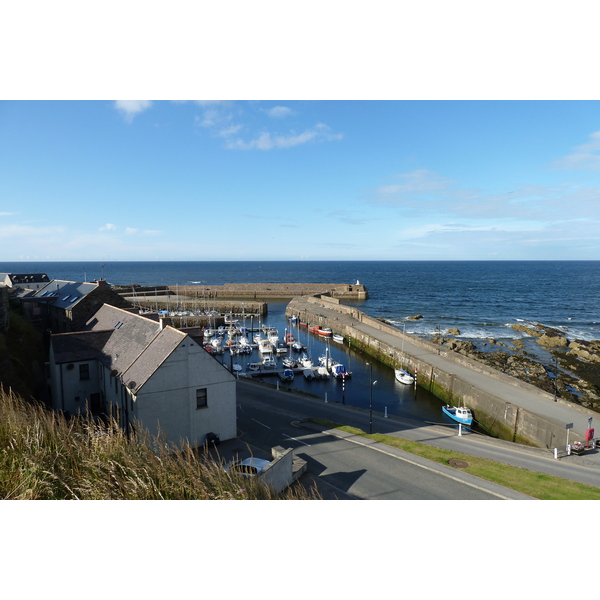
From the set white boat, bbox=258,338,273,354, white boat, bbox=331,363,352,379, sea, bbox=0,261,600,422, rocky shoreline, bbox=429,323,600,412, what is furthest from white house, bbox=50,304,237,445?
rocky shoreline, bbox=429,323,600,412

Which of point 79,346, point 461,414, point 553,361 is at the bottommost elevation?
point 461,414

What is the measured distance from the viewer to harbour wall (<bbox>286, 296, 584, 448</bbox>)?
30031 mm

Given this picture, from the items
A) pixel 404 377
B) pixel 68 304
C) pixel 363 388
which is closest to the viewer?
pixel 68 304

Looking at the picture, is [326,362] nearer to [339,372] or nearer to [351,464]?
[339,372]

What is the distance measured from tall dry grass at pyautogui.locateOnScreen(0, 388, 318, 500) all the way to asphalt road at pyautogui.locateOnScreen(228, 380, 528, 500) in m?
7.35

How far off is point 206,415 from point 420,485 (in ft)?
41.9

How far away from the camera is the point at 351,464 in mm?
20797

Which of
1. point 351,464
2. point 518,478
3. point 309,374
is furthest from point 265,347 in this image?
point 518,478

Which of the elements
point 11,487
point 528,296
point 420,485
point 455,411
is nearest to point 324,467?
point 420,485

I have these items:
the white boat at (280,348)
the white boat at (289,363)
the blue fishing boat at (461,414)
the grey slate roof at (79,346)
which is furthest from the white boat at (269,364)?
the grey slate roof at (79,346)

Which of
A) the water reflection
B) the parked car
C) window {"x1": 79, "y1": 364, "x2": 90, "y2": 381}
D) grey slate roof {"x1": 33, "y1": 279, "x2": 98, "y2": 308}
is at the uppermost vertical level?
grey slate roof {"x1": 33, "y1": 279, "x2": 98, "y2": 308}

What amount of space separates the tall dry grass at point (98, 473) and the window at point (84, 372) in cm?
2190

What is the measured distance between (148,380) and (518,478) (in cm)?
2019

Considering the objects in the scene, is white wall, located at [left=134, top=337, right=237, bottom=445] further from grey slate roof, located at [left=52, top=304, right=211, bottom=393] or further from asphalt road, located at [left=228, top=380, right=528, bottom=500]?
asphalt road, located at [left=228, top=380, right=528, bottom=500]
